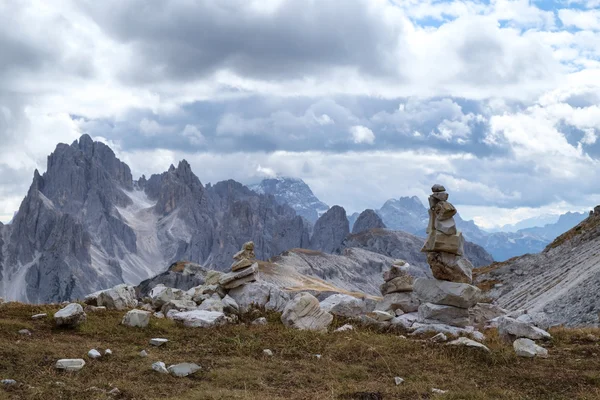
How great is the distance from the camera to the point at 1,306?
22438 mm

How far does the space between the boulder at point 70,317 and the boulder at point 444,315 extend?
14802 mm

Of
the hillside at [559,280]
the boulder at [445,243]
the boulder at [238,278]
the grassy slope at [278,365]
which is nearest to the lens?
the grassy slope at [278,365]

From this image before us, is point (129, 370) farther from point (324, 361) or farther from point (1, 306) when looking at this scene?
point (1, 306)

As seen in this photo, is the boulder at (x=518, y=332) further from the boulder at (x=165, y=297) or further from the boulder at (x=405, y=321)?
the boulder at (x=165, y=297)

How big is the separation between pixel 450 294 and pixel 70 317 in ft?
53.7

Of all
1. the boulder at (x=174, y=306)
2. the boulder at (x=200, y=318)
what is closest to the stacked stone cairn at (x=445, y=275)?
the boulder at (x=200, y=318)

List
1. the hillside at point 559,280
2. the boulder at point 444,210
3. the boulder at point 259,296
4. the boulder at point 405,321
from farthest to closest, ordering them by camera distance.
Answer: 1. the hillside at point 559,280
2. the boulder at point 259,296
3. the boulder at point 444,210
4. the boulder at point 405,321

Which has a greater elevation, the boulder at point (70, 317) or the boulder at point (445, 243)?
the boulder at point (445, 243)

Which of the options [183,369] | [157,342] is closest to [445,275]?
[157,342]

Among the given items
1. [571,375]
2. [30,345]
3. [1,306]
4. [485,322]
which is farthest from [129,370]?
[485,322]

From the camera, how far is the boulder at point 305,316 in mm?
22500

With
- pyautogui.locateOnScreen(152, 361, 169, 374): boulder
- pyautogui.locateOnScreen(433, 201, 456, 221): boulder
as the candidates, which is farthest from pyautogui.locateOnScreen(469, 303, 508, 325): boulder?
pyautogui.locateOnScreen(152, 361, 169, 374): boulder

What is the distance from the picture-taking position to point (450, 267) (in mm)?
26969

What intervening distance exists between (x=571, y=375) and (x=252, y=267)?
19.0 metres
